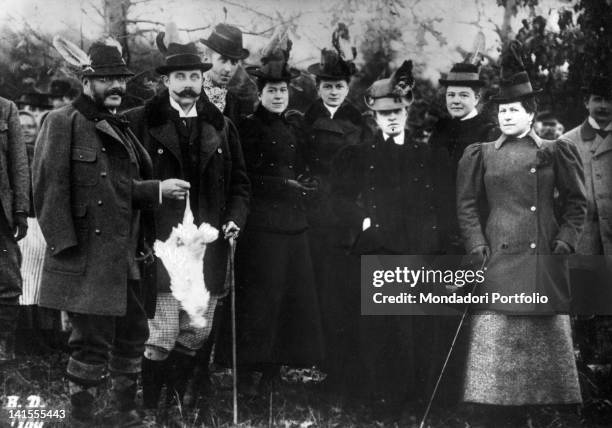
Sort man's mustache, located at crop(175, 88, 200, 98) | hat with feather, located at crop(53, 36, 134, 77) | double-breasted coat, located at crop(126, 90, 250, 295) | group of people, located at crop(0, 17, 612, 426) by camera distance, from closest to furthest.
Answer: group of people, located at crop(0, 17, 612, 426)
hat with feather, located at crop(53, 36, 134, 77)
double-breasted coat, located at crop(126, 90, 250, 295)
man's mustache, located at crop(175, 88, 200, 98)

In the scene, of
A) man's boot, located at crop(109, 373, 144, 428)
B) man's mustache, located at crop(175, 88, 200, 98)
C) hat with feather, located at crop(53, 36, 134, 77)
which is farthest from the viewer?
man's mustache, located at crop(175, 88, 200, 98)

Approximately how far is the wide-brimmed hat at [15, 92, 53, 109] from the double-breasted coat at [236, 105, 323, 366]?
4.81ft

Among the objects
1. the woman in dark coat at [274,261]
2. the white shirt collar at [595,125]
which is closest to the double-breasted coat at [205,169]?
the woman in dark coat at [274,261]

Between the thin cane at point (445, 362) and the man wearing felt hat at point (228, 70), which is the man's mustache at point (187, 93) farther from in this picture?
the thin cane at point (445, 362)

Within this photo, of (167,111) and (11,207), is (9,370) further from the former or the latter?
(167,111)

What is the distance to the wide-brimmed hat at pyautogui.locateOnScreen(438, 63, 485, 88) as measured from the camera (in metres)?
6.31

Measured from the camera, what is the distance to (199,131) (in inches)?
234

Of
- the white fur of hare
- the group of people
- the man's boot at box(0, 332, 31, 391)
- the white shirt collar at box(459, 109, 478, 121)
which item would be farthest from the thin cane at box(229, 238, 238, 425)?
the white shirt collar at box(459, 109, 478, 121)

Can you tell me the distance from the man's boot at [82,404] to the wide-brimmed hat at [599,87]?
4.10 metres

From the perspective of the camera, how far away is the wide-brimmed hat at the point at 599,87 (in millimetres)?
6477

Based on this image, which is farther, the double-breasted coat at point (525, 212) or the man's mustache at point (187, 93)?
the man's mustache at point (187, 93)

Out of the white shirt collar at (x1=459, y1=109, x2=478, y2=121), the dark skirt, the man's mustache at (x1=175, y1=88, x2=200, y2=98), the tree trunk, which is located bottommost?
the dark skirt

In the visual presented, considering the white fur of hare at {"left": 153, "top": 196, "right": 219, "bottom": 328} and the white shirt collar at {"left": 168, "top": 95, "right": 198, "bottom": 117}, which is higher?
the white shirt collar at {"left": 168, "top": 95, "right": 198, "bottom": 117}

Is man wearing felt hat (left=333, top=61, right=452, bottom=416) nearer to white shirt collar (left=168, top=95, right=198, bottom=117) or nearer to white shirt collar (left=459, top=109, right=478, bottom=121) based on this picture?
white shirt collar (left=459, top=109, right=478, bottom=121)
